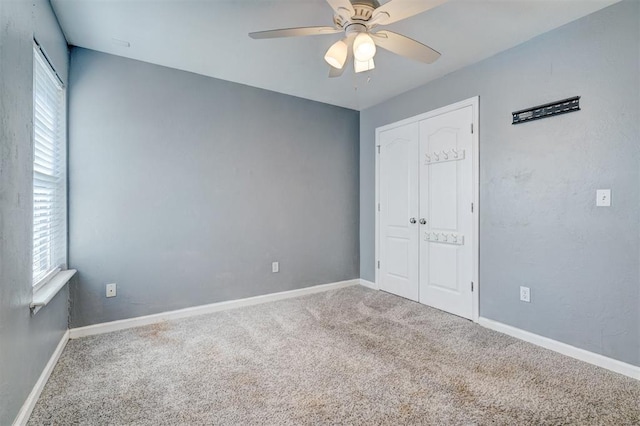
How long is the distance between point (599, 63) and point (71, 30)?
386 centimetres

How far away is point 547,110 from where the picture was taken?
2469 mm

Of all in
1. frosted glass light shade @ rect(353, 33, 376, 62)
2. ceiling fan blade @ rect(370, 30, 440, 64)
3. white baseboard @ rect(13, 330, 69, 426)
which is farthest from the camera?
ceiling fan blade @ rect(370, 30, 440, 64)

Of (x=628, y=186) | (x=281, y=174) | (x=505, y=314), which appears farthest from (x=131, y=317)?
(x=628, y=186)

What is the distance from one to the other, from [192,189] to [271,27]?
169 cm

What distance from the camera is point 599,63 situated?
2.20 meters

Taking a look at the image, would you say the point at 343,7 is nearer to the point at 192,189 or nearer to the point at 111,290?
the point at 192,189

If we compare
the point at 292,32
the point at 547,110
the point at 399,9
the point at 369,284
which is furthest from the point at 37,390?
the point at 547,110

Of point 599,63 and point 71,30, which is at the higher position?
point 71,30

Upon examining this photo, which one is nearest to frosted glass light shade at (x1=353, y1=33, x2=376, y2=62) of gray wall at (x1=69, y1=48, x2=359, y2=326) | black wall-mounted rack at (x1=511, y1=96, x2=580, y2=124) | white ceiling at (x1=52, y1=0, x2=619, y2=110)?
white ceiling at (x1=52, y1=0, x2=619, y2=110)

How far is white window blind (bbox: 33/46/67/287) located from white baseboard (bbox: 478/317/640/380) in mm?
3501

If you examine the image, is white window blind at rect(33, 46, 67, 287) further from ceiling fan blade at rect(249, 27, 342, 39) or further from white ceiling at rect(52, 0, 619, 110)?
ceiling fan blade at rect(249, 27, 342, 39)

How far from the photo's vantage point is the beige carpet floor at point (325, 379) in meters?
1.67

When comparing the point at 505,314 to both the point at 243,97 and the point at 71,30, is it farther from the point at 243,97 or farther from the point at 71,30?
the point at 71,30

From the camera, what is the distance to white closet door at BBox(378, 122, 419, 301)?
11.9ft
